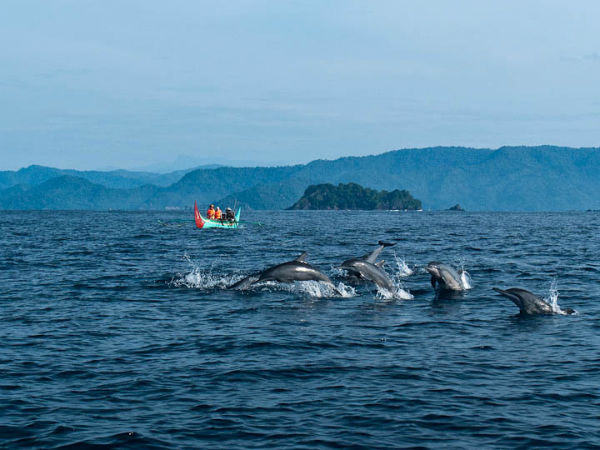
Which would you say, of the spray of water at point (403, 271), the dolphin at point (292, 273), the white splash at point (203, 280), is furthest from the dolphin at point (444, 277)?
the white splash at point (203, 280)

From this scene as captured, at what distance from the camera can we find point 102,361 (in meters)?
14.8

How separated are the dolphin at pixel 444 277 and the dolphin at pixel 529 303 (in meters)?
4.90

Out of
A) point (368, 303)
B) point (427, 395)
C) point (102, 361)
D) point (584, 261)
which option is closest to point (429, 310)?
point (368, 303)

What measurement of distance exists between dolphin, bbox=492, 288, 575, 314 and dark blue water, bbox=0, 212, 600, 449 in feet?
1.71

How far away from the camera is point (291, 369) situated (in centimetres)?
1418

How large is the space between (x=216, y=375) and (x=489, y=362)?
234 inches

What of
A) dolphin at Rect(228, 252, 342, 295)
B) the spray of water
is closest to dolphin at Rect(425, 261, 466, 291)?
dolphin at Rect(228, 252, 342, 295)

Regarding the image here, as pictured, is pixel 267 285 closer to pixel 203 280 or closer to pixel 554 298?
pixel 203 280

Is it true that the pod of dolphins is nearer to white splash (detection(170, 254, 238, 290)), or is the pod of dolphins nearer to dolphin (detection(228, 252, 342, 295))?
dolphin (detection(228, 252, 342, 295))

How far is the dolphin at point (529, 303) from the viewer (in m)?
20.3

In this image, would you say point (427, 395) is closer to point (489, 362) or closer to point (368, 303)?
point (489, 362)

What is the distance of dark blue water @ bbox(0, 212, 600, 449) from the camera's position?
35.3 ft

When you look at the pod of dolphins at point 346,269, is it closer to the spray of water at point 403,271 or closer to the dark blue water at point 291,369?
the dark blue water at point 291,369

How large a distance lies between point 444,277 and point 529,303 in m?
5.33
